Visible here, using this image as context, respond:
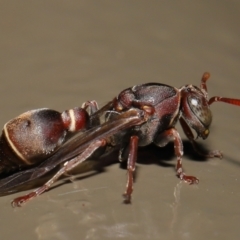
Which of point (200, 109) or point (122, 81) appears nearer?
point (200, 109)

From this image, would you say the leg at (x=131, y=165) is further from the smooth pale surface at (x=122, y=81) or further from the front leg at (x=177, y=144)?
the front leg at (x=177, y=144)

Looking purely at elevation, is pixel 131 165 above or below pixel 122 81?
below

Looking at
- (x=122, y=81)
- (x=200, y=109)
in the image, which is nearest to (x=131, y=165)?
(x=200, y=109)

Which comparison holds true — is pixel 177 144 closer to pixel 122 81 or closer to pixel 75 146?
pixel 75 146

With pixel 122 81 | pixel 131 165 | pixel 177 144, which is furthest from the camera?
pixel 122 81

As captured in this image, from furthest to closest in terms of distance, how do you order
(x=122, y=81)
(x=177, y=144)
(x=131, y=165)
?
(x=122, y=81) → (x=177, y=144) → (x=131, y=165)

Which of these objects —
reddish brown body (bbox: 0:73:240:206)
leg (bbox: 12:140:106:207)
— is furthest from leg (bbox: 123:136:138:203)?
leg (bbox: 12:140:106:207)

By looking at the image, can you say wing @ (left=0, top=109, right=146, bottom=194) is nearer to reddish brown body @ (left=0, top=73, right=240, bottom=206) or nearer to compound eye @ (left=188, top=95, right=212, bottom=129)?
reddish brown body @ (left=0, top=73, right=240, bottom=206)
